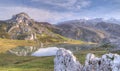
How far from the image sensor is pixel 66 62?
25766mm

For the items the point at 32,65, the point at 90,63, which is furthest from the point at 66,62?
the point at 32,65

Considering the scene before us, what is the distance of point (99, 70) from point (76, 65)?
9.91ft

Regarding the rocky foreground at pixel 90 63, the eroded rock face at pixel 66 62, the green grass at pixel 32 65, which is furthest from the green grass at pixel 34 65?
the rocky foreground at pixel 90 63

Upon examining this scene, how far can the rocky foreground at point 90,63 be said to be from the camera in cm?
2191

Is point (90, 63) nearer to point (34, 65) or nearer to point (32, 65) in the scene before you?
point (34, 65)

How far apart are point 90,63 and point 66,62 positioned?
252cm

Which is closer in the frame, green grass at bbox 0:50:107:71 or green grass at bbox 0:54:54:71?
green grass at bbox 0:54:54:71

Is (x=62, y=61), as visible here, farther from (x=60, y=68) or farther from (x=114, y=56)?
(x=114, y=56)

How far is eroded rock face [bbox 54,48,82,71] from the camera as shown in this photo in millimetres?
25375

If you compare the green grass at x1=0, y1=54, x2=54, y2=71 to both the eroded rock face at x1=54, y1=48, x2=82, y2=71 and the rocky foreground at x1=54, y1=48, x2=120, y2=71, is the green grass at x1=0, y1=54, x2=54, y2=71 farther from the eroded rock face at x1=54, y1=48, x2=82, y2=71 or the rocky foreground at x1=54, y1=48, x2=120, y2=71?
the rocky foreground at x1=54, y1=48, x2=120, y2=71

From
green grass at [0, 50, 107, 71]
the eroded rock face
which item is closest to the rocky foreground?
the eroded rock face

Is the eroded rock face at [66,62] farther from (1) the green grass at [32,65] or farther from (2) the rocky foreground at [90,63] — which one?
(1) the green grass at [32,65]

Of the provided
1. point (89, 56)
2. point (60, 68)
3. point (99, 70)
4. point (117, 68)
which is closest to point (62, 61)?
point (60, 68)

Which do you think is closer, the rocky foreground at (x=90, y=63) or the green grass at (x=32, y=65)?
the rocky foreground at (x=90, y=63)
